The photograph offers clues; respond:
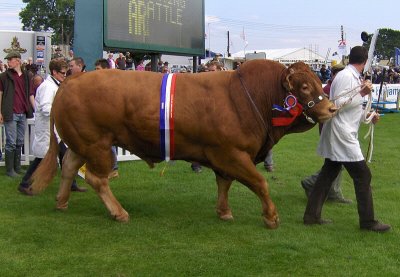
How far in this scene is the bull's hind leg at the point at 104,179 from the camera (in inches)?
220

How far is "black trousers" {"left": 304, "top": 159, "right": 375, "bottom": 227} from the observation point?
5281 millimetres

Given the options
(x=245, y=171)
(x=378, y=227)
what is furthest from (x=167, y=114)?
(x=378, y=227)

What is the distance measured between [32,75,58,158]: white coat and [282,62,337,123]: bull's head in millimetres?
3214

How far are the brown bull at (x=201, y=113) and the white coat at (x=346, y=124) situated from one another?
215 millimetres

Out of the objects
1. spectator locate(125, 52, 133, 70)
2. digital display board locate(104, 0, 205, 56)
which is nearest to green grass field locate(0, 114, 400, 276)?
digital display board locate(104, 0, 205, 56)

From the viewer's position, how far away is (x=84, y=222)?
18.6 ft

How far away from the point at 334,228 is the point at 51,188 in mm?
4038

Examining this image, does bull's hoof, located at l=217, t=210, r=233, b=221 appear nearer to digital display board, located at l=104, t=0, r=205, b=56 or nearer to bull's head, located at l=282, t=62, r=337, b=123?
bull's head, located at l=282, t=62, r=337, b=123

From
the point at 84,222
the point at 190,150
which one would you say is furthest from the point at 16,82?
the point at 190,150

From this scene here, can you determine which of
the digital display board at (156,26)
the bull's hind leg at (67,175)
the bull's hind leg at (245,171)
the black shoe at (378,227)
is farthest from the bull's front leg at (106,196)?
the digital display board at (156,26)

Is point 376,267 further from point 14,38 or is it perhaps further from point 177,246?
point 14,38

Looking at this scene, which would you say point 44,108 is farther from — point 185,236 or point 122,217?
point 185,236

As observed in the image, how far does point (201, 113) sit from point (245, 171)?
75 centimetres

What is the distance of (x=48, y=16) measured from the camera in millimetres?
69312
